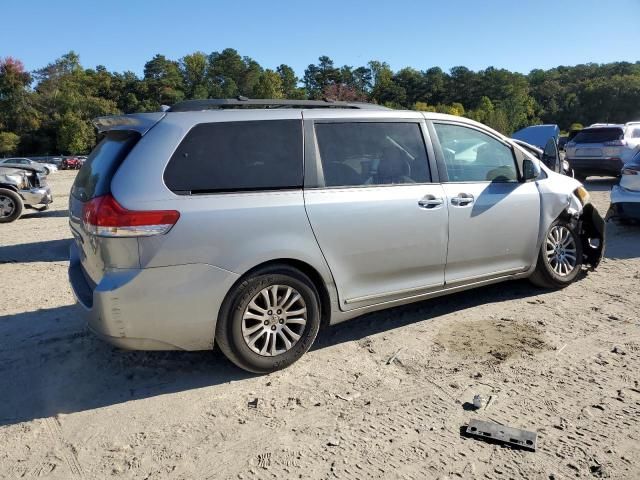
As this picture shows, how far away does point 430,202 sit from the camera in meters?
4.18

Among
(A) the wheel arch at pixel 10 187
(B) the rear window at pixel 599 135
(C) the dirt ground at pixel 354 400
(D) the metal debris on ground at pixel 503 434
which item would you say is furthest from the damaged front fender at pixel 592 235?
(A) the wheel arch at pixel 10 187

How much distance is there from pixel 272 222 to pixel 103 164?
117 cm

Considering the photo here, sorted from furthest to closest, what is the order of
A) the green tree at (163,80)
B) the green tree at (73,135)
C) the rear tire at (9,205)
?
the green tree at (163,80)
the green tree at (73,135)
the rear tire at (9,205)

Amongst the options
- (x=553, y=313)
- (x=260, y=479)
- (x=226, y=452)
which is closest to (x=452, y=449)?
(x=260, y=479)

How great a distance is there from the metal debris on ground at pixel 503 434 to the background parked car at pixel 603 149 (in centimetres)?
1336

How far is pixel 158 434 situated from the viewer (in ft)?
9.73

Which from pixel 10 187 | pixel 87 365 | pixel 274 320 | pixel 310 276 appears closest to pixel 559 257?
pixel 310 276

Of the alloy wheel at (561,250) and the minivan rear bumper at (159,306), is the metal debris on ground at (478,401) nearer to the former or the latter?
the minivan rear bumper at (159,306)

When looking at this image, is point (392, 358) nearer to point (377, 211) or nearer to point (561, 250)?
point (377, 211)

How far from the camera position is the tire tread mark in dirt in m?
2.67

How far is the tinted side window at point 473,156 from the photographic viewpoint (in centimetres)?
448

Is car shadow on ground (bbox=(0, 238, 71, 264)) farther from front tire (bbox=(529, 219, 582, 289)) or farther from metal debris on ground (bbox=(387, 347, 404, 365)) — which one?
front tire (bbox=(529, 219, 582, 289))

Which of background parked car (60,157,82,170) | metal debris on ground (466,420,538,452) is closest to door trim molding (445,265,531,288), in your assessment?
metal debris on ground (466,420,538,452)

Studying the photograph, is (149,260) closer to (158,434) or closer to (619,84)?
(158,434)
